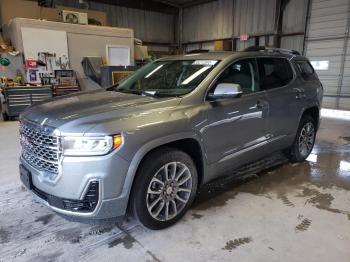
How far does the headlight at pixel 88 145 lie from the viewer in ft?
6.05

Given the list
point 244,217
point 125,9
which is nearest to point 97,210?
point 244,217

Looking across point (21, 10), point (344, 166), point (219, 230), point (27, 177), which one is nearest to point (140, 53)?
point (21, 10)

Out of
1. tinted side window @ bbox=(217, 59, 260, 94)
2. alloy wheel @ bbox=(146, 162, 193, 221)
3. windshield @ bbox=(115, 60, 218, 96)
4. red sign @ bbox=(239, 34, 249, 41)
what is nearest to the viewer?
alloy wheel @ bbox=(146, 162, 193, 221)

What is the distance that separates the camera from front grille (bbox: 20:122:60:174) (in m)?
1.92

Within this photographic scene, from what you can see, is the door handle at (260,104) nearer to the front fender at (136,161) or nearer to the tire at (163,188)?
the tire at (163,188)

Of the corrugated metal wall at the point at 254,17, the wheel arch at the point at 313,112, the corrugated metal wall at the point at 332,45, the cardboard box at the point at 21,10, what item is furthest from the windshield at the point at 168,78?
the corrugated metal wall at the point at 254,17

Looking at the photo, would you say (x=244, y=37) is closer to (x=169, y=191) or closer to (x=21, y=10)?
(x=21, y=10)

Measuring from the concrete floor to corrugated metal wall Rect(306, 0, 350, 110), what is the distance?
7528mm

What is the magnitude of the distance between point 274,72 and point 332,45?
7.91m

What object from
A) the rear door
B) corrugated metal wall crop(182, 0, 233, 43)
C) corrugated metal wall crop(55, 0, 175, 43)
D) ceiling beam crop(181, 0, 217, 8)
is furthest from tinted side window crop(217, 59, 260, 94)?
ceiling beam crop(181, 0, 217, 8)

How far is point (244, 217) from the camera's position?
2.54 metres

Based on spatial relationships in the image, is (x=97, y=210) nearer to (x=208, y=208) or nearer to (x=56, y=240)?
(x=56, y=240)

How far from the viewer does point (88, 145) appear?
1851mm

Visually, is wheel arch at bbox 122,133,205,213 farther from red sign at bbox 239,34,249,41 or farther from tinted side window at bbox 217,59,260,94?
red sign at bbox 239,34,249,41
